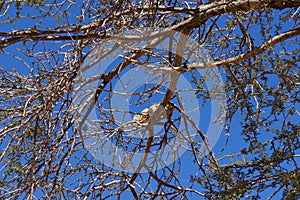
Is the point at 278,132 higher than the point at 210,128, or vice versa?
the point at 210,128

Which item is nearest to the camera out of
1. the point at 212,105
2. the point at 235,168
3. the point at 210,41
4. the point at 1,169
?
the point at 1,169

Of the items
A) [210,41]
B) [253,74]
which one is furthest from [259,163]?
[210,41]

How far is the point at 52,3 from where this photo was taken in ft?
11.9

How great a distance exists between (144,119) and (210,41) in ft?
2.81

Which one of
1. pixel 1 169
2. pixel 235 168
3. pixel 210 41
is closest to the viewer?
pixel 1 169

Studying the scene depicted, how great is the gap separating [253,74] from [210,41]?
2.74 ft

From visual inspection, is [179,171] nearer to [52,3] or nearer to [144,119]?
[144,119]

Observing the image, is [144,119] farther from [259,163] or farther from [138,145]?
[259,163]

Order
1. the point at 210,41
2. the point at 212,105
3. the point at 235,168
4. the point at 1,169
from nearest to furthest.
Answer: the point at 1,169 < the point at 235,168 < the point at 212,105 < the point at 210,41

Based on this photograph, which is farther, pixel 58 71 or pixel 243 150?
pixel 58 71

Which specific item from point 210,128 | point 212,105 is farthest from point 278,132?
point 210,128

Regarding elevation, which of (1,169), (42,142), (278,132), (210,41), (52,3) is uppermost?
(210,41)

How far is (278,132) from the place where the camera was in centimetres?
344

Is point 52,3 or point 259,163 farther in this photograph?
point 52,3
